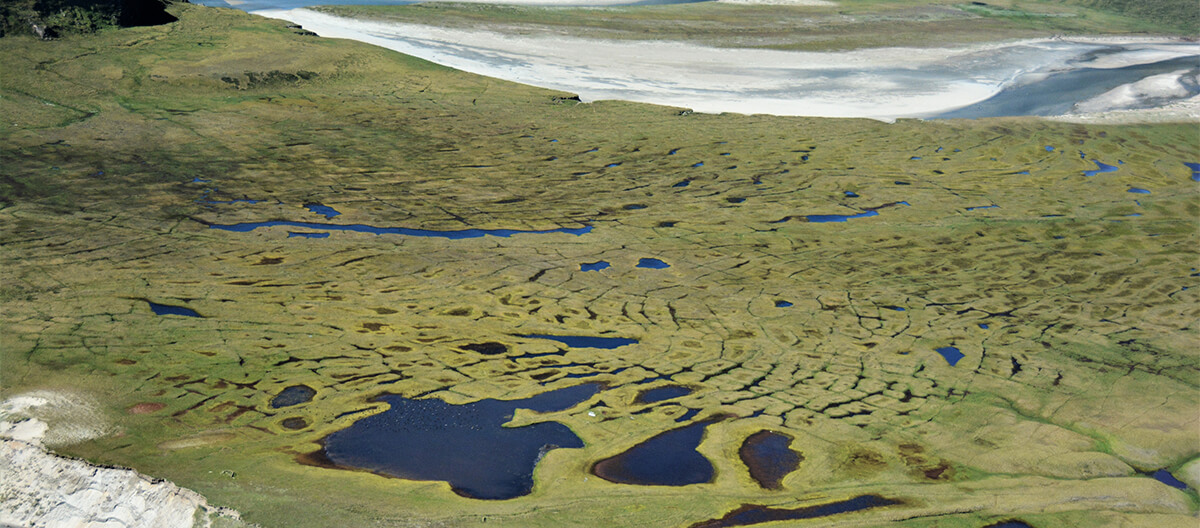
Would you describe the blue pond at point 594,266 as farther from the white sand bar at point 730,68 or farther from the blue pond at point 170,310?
the white sand bar at point 730,68

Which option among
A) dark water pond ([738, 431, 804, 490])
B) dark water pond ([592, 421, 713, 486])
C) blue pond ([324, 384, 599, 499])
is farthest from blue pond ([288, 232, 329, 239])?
dark water pond ([738, 431, 804, 490])

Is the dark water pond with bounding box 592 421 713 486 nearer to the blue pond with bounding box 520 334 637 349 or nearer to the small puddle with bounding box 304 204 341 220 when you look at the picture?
the blue pond with bounding box 520 334 637 349

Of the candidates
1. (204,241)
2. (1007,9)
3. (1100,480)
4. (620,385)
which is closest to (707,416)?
(620,385)

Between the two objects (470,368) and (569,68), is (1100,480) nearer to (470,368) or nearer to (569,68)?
(470,368)

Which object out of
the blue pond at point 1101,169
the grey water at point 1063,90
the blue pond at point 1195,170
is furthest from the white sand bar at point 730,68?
the blue pond at point 1195,170

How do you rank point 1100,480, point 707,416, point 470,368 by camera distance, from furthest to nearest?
point 470,368 → point 707,416 → point 1100,480

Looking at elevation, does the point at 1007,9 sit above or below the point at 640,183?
above

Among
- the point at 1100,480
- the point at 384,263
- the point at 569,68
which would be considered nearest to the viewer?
the point at 1100,480

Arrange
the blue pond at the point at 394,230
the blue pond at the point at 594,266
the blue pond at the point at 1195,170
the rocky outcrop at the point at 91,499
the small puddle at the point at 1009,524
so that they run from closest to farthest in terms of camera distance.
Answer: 1. the rocky outcrop at the point at 91,499
2. the small puddle at the point at 1009,524
3. the blue pond at the point at 594,266
4. the blue pond at the point at 394,230
5. the blue pond at the point at 1195,170

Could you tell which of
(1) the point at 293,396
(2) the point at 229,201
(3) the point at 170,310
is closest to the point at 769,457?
(1) the point at 293,396
